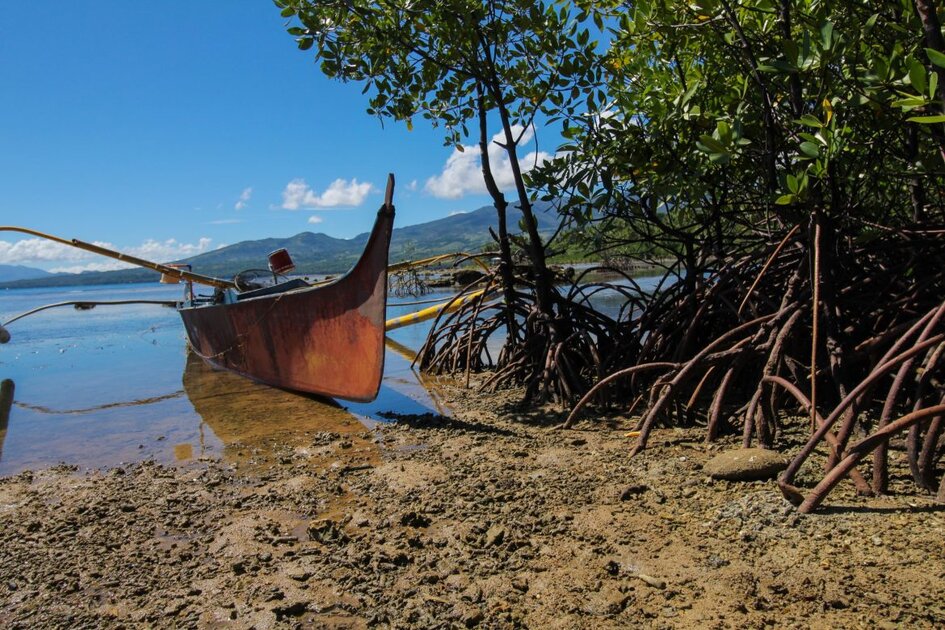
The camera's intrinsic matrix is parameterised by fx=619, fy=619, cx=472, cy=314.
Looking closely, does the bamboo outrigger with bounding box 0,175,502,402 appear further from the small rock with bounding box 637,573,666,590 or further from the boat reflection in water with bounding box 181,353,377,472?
the small rock with bounding box 637,573,666,590

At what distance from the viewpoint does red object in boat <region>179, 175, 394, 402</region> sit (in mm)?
5633

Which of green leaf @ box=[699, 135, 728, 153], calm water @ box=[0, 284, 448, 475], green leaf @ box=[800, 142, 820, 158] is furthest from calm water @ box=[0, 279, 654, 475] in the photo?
green leaf @ box=[800, 142, 820, 158]

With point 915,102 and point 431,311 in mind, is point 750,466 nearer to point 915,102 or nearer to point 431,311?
point 915,102

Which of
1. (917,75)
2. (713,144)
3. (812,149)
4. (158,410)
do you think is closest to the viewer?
(917,75)

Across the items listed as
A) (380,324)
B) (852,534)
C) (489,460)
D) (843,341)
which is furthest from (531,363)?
(852,534)

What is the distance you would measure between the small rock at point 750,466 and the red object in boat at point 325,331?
10.6ft

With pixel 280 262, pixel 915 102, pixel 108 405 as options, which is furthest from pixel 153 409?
pixel 915 102

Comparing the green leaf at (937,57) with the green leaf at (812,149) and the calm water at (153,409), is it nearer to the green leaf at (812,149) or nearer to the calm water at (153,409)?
the green leaf at (812,149)

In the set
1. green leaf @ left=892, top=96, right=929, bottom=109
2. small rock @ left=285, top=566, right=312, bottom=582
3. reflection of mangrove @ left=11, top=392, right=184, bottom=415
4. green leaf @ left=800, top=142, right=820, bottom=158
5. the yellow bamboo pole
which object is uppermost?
green leaf @ left=892, top=96, right=929, bottom=109

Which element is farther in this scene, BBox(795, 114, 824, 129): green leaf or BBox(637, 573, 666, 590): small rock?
BBox(795, 114, 824, 129): green leaf

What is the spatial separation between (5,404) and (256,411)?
4.26 m

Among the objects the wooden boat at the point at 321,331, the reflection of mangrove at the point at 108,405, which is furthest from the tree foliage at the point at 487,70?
the reflection of mangrove at the point at 108,405

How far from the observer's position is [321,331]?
21.1 ft

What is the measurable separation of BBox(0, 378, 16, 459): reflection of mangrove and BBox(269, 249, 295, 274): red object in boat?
4062 millimetres
